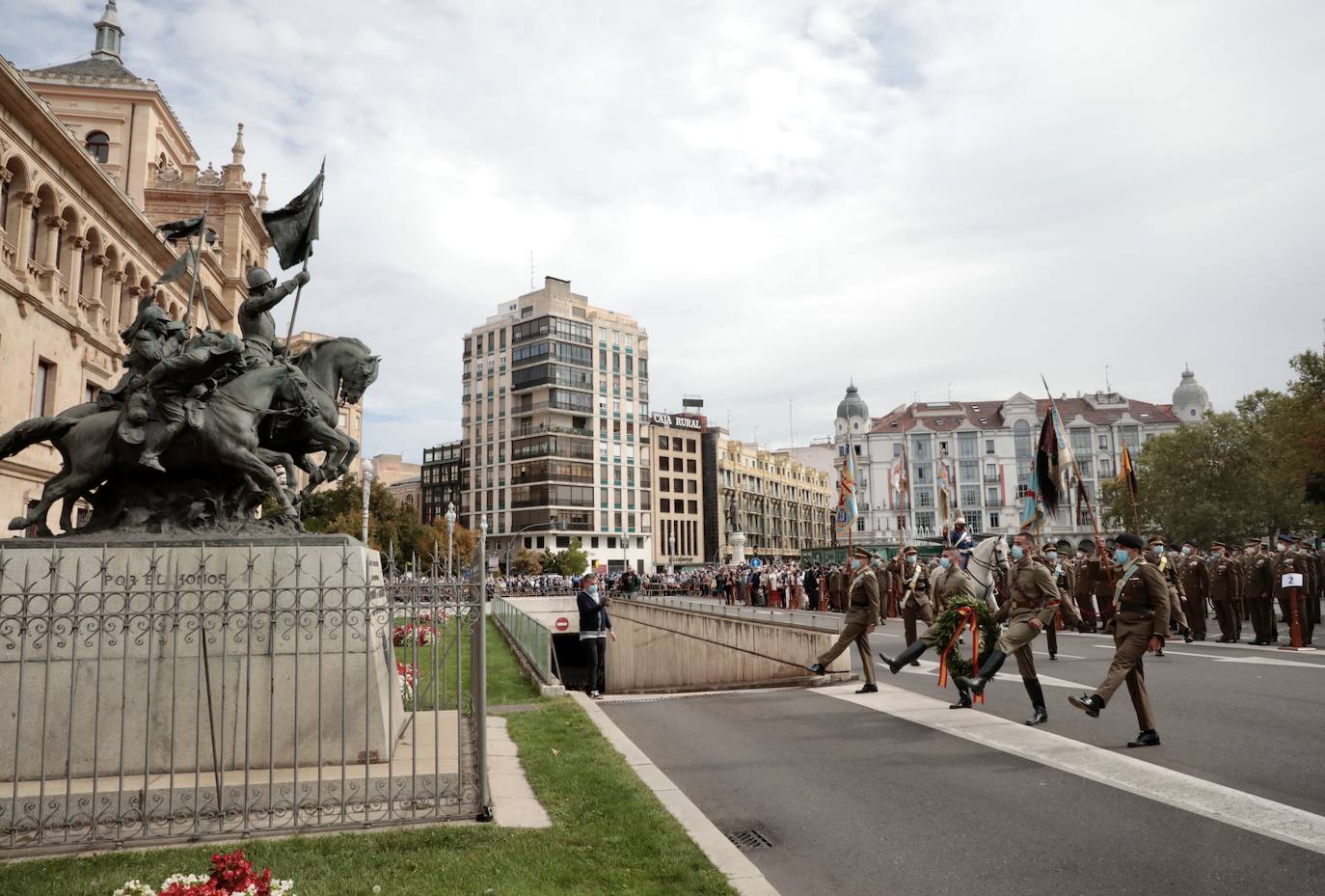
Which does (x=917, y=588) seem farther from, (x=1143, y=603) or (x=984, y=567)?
(x=1143, y=603)

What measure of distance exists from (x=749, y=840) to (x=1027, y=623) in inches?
198

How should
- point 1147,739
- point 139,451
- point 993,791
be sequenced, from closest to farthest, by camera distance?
1. point 993,791
2. point 139,451
3. point 1147,739

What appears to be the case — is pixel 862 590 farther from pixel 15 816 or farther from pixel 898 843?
pixel 15 816

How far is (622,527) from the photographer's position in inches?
3556

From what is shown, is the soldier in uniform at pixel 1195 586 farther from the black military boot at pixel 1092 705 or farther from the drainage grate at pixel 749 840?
the drainage grate at pixel 749 840

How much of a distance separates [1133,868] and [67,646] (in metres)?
7.32

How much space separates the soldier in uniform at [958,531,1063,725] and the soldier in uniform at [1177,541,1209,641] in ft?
34.0

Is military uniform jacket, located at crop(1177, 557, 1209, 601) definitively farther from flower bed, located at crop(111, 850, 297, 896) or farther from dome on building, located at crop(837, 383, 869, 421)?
dome on building, located at crop(837, 383, 869, 421)

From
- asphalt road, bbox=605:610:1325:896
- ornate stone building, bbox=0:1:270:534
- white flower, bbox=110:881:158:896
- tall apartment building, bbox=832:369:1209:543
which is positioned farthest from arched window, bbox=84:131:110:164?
tall apartment building, bbox=832:369:1209:543

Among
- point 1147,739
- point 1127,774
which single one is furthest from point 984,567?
point 1127,774

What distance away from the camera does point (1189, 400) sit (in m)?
102

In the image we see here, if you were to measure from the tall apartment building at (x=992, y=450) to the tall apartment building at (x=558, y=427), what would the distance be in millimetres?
25729

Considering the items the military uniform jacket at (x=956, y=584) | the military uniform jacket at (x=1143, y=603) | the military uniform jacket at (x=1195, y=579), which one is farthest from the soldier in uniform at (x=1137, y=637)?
the military uniform jacket at (x=1195, y=579)

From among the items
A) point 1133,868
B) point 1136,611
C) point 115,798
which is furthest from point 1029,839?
point 115,798
